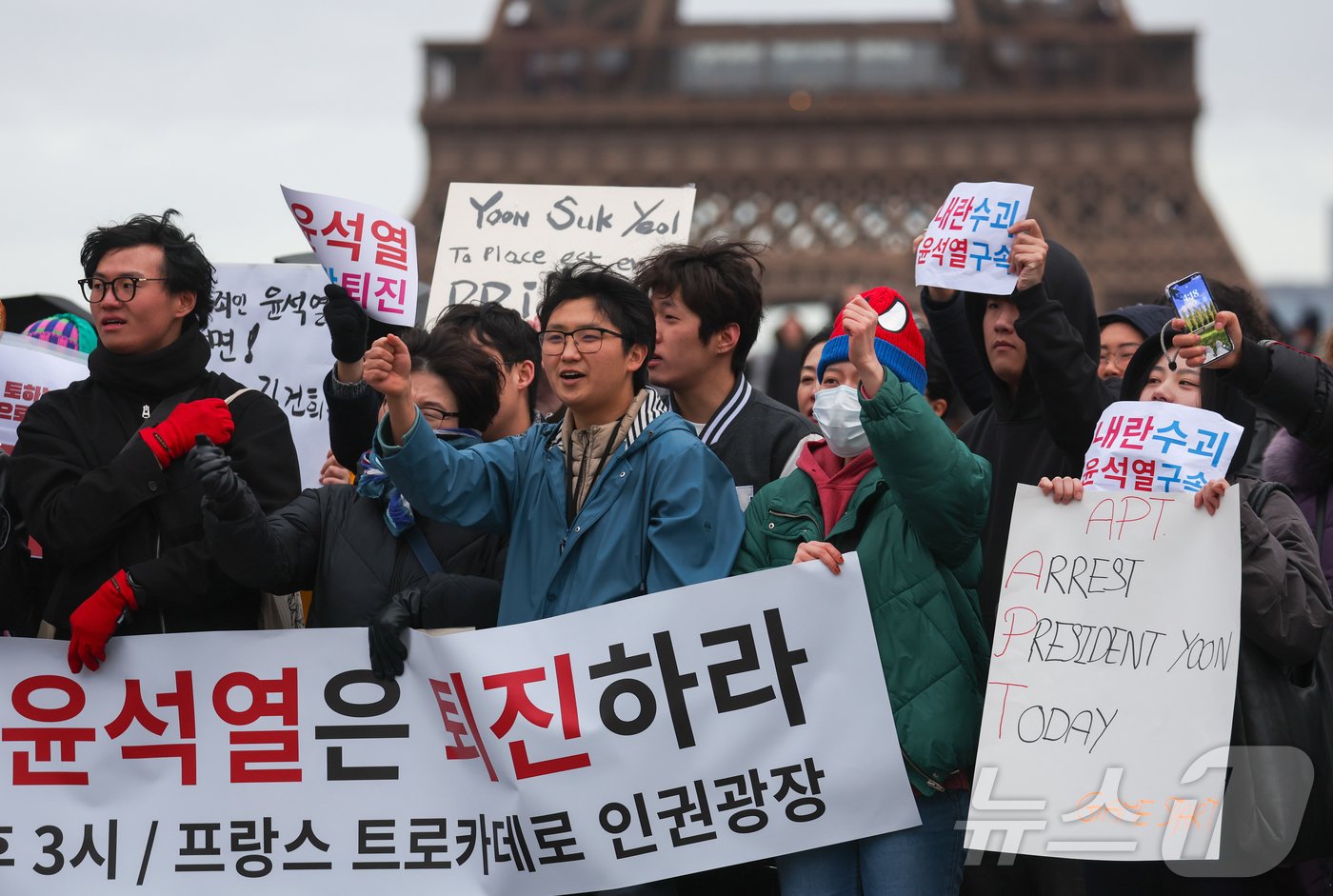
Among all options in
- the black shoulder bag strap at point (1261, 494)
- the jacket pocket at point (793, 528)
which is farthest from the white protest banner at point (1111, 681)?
the jacket pocket at point (793, 528)

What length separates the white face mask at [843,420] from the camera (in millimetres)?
4938

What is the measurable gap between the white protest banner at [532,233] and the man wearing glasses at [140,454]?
2.76m

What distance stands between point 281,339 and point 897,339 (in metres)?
4.06

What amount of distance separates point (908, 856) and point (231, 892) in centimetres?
204

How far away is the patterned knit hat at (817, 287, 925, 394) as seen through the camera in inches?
194

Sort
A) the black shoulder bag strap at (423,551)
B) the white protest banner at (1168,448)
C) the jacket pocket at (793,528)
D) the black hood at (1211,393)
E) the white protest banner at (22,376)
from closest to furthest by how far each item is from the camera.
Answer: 1. the white protest banner at (1168,448)
2. the jacket pocket at (793,528)
3. the black hood at (1211,393)
4. the black shoulder bag strap at (423,551)
5. the white protest banner at (22,376)

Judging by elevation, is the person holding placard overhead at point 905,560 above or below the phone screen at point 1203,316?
below

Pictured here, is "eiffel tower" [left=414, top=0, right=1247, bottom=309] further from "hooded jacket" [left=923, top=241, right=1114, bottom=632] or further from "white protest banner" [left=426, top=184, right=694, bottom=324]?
"hooded jacket" [left=923, top=241, right=1114, bottom=632]

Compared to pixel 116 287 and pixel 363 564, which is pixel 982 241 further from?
pixel 116 287

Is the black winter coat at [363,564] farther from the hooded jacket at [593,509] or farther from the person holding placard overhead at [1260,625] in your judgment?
the person holding placard overhead at [1260,625]

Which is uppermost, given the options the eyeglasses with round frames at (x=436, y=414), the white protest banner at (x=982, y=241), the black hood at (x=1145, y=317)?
the white protest banner at (x=982, y=241)

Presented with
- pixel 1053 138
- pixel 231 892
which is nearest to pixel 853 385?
pixel 231 892

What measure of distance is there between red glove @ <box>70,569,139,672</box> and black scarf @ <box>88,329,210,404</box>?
1.98ft

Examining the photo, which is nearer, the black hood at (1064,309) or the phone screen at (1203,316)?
the phone screen at (1203,316)
